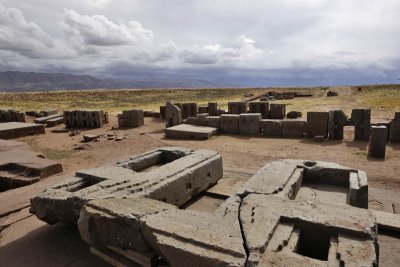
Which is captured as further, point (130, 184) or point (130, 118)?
point (130, 118)

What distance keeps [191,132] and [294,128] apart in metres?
4.12

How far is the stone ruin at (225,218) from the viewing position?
3133mm

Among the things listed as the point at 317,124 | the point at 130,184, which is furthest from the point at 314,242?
the point at 317,124

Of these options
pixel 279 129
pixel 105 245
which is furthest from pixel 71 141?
pixel 105 245

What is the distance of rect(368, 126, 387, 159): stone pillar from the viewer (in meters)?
9.33

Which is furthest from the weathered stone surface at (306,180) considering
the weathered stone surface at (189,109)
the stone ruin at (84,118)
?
the stone ruin at (84,118)

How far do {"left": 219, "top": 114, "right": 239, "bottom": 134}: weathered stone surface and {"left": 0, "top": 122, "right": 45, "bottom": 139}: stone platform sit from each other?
8.39m

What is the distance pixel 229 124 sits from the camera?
45.8ft

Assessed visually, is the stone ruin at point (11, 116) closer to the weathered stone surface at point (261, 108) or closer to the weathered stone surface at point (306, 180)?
the weathered stone surface at point (261, 108)

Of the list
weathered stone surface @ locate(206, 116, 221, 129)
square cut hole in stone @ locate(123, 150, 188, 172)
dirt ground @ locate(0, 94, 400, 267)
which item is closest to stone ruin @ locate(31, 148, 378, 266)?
dirt ground @ locate(0, 94, 400, 267)

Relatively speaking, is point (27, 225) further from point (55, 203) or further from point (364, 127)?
point (364, 127)

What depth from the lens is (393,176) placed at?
25.7 feet

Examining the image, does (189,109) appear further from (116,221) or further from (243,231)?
(243,231)

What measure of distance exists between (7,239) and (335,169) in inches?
218
